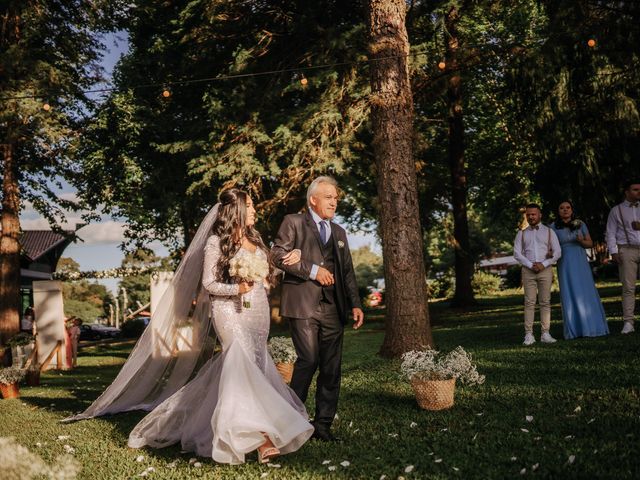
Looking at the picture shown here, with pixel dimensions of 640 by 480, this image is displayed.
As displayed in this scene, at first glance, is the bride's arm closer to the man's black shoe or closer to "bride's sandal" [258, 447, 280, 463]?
"bride's sandal" [258, 447, 280, 463]

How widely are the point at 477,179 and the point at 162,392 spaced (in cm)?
2234

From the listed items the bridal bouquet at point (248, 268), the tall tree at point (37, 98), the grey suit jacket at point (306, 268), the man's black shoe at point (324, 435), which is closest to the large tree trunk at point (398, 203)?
the grey suit jacket at point (306, 268)

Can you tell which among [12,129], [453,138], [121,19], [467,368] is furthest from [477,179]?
[467,368]

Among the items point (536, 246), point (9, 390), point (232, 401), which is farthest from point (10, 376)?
point (536, 246)

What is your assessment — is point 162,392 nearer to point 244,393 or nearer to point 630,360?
point 244,393

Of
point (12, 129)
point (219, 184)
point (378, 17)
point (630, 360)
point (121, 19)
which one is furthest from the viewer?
point (121, 19)

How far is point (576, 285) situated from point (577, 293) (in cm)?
15

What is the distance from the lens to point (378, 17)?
35.2 ft

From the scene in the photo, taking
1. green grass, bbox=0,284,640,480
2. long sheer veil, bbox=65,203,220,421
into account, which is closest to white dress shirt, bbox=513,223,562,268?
green grass, bbox=0,284,640,480

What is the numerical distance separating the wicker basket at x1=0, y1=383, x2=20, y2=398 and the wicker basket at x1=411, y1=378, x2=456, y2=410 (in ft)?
24.3

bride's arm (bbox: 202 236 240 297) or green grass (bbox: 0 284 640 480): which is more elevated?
bride's arm (bbox: 202 236 240 297)

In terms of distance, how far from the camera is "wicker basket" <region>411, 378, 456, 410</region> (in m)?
6.05

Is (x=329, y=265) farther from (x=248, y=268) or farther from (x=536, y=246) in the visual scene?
(x=536, y=246)

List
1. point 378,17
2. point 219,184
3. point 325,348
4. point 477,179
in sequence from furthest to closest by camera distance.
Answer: point 477,179, point 219,184, point 378,17, point 325,348
